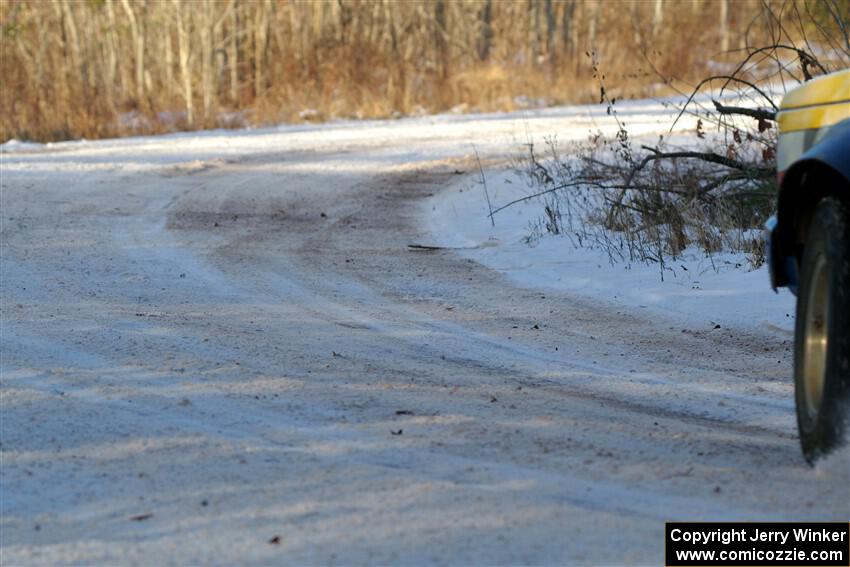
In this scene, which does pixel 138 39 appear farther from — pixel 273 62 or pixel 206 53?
pixel 273 62

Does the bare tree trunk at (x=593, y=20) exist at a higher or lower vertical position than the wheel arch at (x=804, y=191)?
higher

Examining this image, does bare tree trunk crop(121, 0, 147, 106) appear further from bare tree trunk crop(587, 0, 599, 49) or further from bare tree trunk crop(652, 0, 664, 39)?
bare tree trunk crop(587, 0, 599, 49)

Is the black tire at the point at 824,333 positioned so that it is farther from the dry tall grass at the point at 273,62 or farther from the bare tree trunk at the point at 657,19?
the bare tree trunk at the point at 657,19

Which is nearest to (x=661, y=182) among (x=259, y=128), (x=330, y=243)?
(x=330, y=243)

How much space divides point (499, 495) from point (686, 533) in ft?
2.12

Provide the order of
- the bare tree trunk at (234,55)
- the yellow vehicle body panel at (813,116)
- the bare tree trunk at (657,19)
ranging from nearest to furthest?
the yellow vehicle body panel at (813,116) < the bare tree trunk at (234,55) < the bare tree trunk at (657,19)

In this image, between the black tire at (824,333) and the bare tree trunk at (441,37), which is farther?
the bare tree trunk at (441,37)

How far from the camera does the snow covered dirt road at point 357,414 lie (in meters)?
3.64

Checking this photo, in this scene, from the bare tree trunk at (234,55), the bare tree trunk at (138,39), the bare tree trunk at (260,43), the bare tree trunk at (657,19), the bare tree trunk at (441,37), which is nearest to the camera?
the bare tree trunk at (234,55)

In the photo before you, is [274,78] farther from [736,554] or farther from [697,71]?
[736,554]

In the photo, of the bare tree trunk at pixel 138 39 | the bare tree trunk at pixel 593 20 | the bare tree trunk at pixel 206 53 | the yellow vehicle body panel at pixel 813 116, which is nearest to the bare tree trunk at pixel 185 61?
the bare tree trunk at pixel 206 53

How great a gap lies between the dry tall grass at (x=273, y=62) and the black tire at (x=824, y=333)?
19.7m

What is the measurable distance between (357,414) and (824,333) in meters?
1.89

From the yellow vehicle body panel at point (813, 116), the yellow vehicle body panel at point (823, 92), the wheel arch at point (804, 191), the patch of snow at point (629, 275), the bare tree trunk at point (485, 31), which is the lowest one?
the patch of snow at point (629, 275)
